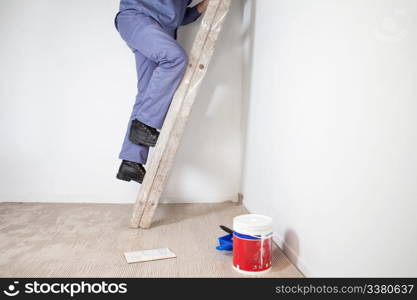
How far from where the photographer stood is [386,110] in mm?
915

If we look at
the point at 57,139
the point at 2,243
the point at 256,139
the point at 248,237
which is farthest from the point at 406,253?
the point at 57,139

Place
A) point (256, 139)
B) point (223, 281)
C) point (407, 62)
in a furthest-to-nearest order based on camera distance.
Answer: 1. point (256, 139)
2. point (223, 281)
3. point (407, 62)

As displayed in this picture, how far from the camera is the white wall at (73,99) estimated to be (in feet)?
8.17

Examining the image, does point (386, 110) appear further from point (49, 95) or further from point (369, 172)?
point (49, 95)

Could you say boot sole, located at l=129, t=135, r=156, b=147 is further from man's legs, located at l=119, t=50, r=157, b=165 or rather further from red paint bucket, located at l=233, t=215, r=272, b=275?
red paint bucket, located at l=233, t=215, r=272, b=275

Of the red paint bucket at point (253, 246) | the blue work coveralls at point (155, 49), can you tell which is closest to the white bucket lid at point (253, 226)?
the red paint bucket at point (253, 246)

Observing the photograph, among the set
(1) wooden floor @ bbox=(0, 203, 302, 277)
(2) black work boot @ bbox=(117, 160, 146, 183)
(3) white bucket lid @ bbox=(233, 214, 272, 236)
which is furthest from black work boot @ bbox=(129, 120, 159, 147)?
(3) white bucket lid @ bbox=(233, 214, 272, 236)

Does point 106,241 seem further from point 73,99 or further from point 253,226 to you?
point 73,99

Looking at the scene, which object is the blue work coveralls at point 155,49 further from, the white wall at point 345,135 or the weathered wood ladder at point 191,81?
the white wall at point 345,135

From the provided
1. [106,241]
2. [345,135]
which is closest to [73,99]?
[106,241]

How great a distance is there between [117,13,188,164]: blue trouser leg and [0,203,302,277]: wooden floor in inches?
16.3

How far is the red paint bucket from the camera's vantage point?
1.40m

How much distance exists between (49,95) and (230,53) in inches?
48.0

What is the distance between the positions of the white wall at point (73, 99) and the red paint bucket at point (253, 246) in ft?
4.08
